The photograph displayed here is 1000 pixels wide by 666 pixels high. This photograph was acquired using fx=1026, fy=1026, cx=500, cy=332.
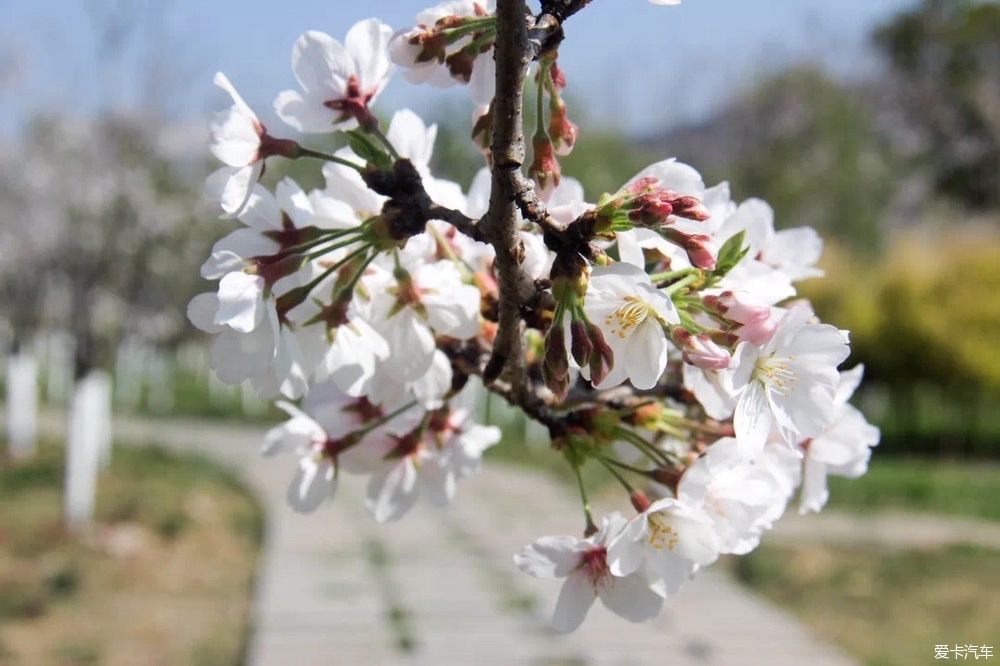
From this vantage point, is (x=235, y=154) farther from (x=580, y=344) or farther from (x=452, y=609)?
(x=452, y=609)

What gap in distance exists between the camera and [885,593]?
4.92 m

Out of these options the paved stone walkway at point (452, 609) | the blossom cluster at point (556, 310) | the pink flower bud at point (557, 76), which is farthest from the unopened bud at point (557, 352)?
the paved stone walkway at point (452, 609)

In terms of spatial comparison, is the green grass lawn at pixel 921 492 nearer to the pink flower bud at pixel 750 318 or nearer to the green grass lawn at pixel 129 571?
the green grass lawn at pixel 129 571

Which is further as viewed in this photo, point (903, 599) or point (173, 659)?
point (903, 599)

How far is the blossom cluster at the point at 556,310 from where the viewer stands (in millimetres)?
648

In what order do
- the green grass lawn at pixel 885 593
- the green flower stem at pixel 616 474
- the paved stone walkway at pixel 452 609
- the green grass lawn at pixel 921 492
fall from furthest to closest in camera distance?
the green grass lawn at pixel 921 492, the green grass lawn at pixel 885 593, the paved stone walkway at pixel 452 609, the green flower stem at pixel 616 474

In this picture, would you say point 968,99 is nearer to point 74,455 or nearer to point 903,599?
point 903,599

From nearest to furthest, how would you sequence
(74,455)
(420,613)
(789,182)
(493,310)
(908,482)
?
(493,310) → (420,613) → (74,455) → (908,482) → (789,182)

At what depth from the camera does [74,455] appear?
18.0 ft

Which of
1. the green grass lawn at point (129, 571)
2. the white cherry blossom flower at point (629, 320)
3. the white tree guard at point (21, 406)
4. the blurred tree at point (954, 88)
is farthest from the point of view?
the blurred tree at point (954, 88)

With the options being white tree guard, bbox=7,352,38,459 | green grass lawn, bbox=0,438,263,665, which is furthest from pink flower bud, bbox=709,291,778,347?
white tree guard, bbox=7,352,38,459

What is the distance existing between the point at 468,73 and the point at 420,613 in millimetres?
3885

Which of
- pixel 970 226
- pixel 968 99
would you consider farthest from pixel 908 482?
pixel 968 99

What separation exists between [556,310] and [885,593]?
481 cm
